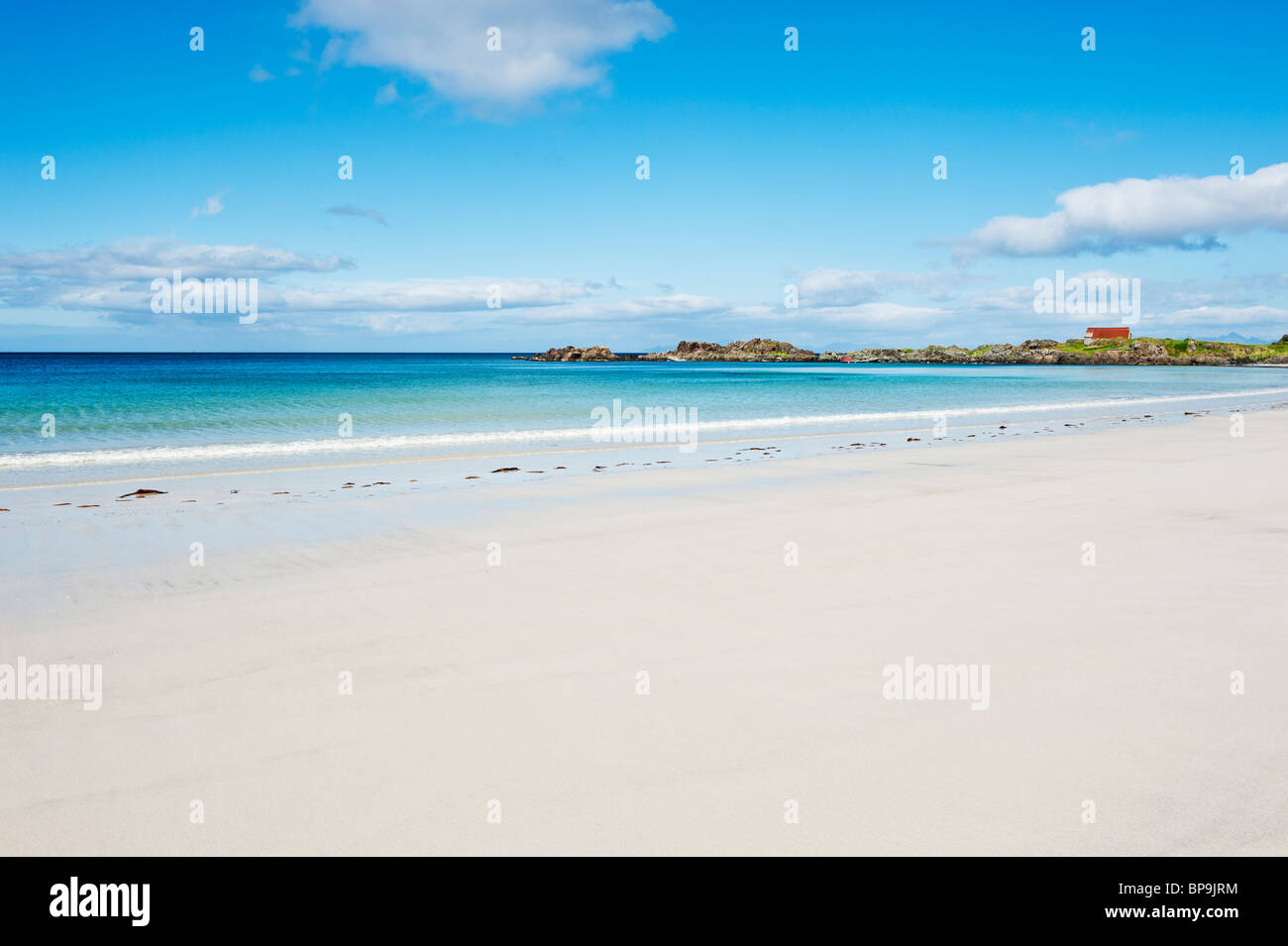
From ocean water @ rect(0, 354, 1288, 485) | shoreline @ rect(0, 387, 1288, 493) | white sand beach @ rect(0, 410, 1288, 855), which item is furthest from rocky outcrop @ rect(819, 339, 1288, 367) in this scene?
white sand beach @ rect(0, 410, 1288, 855)

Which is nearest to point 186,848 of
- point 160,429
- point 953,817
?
point 953,817

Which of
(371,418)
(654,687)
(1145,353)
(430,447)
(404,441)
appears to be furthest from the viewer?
(1145,353)

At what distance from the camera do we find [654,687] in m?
5.49

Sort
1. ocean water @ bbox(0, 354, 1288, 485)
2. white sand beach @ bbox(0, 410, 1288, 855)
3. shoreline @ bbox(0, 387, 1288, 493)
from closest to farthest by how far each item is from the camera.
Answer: white sand beach @ bbox(0, 410, 1288, 855), shoreline @ bbox(0, 387, 1288, 493), ocean water @ bbox(0, 354, 1288, 485)

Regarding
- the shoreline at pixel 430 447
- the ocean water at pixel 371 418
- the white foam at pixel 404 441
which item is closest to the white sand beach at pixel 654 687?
Result: the shoreline at pixel 430 447

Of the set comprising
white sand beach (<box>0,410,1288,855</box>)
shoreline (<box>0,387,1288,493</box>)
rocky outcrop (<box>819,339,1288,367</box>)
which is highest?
rocky outcrop (<box>819,339,1288,367</box>)

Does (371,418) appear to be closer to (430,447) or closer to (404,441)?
(404,441)

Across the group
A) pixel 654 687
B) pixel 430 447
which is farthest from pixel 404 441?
pixel 654 687

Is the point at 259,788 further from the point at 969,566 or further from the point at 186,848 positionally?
the point at 969,566

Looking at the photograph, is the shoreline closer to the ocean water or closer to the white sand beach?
the ocean water

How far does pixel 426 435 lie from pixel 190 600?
69.9 ft

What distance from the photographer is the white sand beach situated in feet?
12.7
